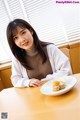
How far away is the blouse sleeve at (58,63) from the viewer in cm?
142

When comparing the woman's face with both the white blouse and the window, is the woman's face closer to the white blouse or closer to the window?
the white blouse

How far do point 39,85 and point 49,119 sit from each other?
0.49 meters

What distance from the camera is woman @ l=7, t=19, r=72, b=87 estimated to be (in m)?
1.50

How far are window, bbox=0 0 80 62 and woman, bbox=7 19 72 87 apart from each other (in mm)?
889

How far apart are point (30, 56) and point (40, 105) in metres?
0.69

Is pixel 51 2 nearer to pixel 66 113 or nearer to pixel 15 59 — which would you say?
pixel 15 59

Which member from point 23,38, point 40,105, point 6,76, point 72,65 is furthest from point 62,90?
point 6,76

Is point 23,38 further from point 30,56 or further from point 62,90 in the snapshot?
point 62,90

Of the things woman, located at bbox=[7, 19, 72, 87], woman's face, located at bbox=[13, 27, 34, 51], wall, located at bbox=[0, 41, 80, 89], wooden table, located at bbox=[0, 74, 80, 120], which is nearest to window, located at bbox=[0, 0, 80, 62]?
wall, located at bbox=[0, 41, 80, 89]

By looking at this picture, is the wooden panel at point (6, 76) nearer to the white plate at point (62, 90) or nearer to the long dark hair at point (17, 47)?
the long dark hair at point (17, 47)

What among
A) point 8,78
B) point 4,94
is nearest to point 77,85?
point 4,94

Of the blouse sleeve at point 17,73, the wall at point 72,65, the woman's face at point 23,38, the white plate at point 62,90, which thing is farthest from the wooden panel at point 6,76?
the white plate at point 62,90

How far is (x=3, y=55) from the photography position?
9.18ft

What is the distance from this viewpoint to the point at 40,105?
3.38 ft
